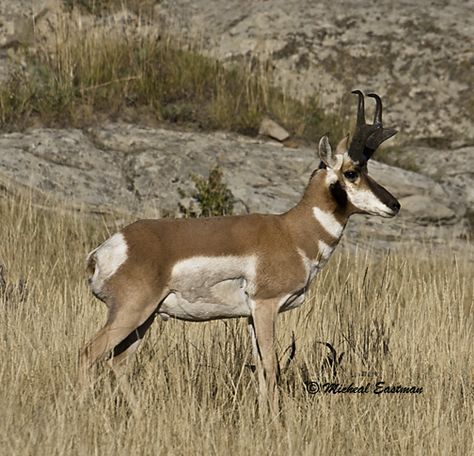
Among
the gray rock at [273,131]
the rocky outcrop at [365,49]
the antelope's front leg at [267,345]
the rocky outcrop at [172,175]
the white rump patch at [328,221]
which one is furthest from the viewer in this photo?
the rocky outcrop at [365,49]

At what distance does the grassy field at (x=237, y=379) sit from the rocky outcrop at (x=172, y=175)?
1643mm

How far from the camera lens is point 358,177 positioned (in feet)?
22.2

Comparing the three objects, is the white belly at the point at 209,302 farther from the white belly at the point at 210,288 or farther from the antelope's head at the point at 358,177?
the antelope's head at the point at 358,177

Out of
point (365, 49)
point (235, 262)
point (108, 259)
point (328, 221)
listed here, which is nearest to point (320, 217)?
point (328, 221)

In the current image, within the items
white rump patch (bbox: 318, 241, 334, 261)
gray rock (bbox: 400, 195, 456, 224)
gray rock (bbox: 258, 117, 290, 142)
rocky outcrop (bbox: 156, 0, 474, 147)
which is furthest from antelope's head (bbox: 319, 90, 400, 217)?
rocky outcrop (bbox: 156, 0, 474, 147)

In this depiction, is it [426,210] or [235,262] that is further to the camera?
[426,210]

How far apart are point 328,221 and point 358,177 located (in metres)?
0.31

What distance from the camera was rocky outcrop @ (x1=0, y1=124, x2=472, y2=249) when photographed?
11297 millimetres

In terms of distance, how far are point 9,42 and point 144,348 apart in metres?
7.18

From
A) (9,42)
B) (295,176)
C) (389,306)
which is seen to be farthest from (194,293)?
(9,42)

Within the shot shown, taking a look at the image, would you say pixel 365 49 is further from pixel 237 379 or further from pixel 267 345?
pixel 267 345

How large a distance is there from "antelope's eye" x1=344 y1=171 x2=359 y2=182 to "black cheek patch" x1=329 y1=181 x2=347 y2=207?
7 centimetres

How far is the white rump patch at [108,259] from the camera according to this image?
626cm

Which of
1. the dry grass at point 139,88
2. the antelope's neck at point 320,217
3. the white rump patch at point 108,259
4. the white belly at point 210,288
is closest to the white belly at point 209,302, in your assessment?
the white belly at point 210,288
